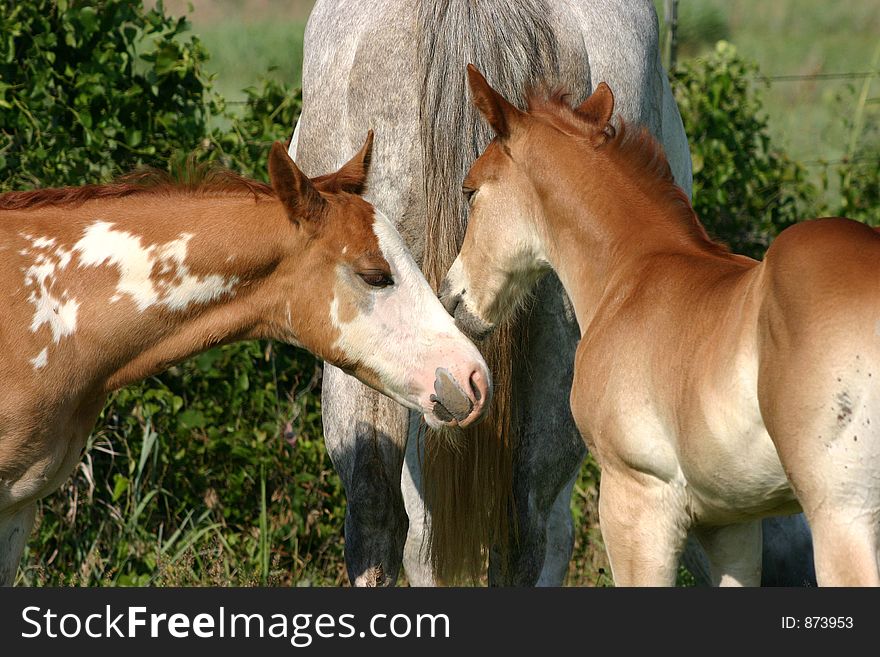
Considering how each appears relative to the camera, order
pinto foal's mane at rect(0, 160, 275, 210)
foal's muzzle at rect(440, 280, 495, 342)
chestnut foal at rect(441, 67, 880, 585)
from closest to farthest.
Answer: chestnut foal at rect(441, 67, 880, 585) → pinto foal's mane at rect(0, 160, 275, 210) → foal's muzzle at rect(440, 280, 495, 342)

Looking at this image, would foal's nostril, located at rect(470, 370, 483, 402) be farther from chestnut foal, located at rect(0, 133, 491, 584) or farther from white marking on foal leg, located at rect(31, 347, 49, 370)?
white marking on foal leg, located at rect(31, 347, 49, 370)

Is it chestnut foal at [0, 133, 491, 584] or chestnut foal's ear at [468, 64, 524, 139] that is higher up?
chestnut foal's ear at [468, 64, 524, 139]

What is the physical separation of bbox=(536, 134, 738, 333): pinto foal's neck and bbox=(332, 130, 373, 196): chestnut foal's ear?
538mm

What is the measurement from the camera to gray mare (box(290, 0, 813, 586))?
3.96 m

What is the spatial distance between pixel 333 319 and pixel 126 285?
58 cm

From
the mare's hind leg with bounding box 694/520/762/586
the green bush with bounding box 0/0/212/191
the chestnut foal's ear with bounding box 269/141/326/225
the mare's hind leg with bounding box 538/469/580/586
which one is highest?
the green bush with bounding box 0/0/212/191

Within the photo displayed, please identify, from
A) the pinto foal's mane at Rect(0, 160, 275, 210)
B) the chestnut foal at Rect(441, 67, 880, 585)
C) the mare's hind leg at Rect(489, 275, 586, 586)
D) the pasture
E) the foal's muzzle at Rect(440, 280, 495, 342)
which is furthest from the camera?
the pasture

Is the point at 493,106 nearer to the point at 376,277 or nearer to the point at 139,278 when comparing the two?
the point at 376,277

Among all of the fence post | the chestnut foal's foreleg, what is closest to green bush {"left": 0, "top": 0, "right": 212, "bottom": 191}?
the fence post

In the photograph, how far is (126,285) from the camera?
346 cm

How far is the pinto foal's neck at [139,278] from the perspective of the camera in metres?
3.42

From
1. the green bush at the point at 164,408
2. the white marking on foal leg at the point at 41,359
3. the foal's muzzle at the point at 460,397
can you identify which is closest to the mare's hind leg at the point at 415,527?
the green bush at the point at 164,408

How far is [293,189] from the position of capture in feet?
11.1

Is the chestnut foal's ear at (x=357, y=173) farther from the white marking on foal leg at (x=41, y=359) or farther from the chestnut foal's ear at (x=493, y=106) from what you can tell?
the white marking on foal leg at (x=41, y=359)
